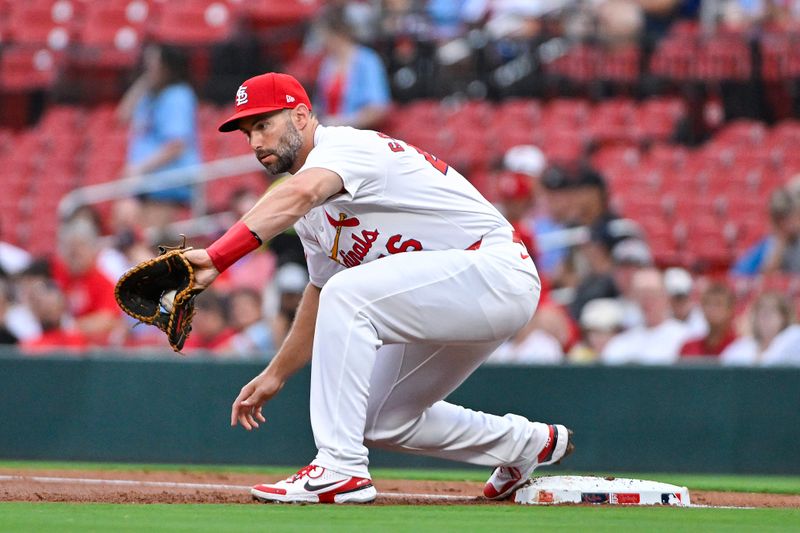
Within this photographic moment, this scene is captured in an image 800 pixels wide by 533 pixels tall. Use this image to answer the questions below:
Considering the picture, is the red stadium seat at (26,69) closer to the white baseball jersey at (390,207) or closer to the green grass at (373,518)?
the white baseball jersey at (390,207)

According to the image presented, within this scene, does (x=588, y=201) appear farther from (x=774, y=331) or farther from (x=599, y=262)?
(x=774, y=331)

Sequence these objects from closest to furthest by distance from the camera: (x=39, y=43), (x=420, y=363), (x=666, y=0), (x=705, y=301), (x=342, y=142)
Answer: (x=342, y=142) → (x=420, y=363) → (x=705, y=301) → (x=666, y=0) → (x=39, y=43)

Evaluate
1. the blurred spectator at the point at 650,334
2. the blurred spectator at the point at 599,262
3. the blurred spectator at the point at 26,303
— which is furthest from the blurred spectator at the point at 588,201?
the blurred spectator at the point at 26,303

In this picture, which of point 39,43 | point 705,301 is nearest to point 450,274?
point 705,301

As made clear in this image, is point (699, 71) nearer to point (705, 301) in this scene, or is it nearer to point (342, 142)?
point (705, 301)

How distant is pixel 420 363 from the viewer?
504 cm

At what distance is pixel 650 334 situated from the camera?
8.64 metres

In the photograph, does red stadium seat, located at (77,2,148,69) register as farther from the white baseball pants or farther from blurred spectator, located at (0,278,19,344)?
the white baseball pants

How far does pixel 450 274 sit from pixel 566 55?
25.0ft

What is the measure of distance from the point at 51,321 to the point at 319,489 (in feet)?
15.4

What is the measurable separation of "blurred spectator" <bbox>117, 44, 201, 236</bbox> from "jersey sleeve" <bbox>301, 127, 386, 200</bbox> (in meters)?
6.59

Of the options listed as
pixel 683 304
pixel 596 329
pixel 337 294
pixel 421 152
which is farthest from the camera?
pixel 683 304

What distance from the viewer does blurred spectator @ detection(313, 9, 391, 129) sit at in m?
11.0

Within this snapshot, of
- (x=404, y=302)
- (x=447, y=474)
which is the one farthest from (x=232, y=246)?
(x=447, y=474)
